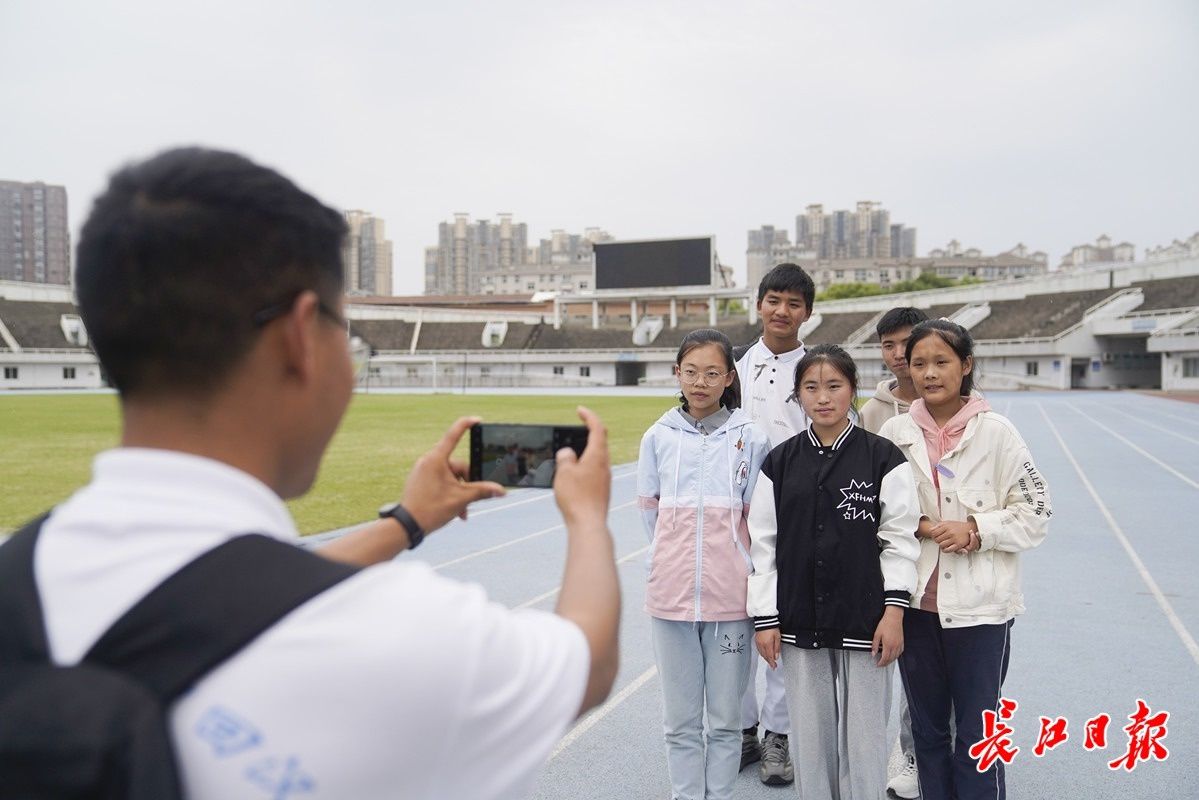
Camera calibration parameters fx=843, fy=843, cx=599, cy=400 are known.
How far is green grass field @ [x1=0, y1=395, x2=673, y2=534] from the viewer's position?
1072 cm

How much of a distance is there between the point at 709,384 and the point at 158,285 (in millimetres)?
2815

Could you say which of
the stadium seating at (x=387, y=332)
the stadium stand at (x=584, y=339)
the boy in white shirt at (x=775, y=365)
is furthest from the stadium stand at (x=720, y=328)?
the boy in white shirt at (x=775, y=365)

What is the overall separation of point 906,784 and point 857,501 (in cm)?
153

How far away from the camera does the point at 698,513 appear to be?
3.61 meters

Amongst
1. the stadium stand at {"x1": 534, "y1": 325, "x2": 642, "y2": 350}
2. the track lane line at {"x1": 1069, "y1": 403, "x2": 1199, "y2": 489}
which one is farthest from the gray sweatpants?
the stadium stand at {"x1": 534, "y1": 325, "x2": 642, "y2": 350}

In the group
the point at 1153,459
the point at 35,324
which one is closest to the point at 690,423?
the point at 1153,459

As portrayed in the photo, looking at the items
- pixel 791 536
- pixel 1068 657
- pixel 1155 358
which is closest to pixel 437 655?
pixel 791 536

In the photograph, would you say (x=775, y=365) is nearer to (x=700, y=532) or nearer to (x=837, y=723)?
(x=700, y=532)

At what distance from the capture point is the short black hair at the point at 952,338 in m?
3.48

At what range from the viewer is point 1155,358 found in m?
48.2

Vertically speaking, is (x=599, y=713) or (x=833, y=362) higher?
(x=833, y=362)

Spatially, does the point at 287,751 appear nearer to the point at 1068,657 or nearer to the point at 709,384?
the point at 709,384

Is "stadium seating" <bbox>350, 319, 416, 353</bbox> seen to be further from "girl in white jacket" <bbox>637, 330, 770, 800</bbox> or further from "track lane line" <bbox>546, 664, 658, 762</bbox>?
"girl in white jacket" <bbox>637, 330, 770, 800</bbox>

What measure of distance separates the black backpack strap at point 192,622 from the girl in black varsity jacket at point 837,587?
Result: 8.80 feet
